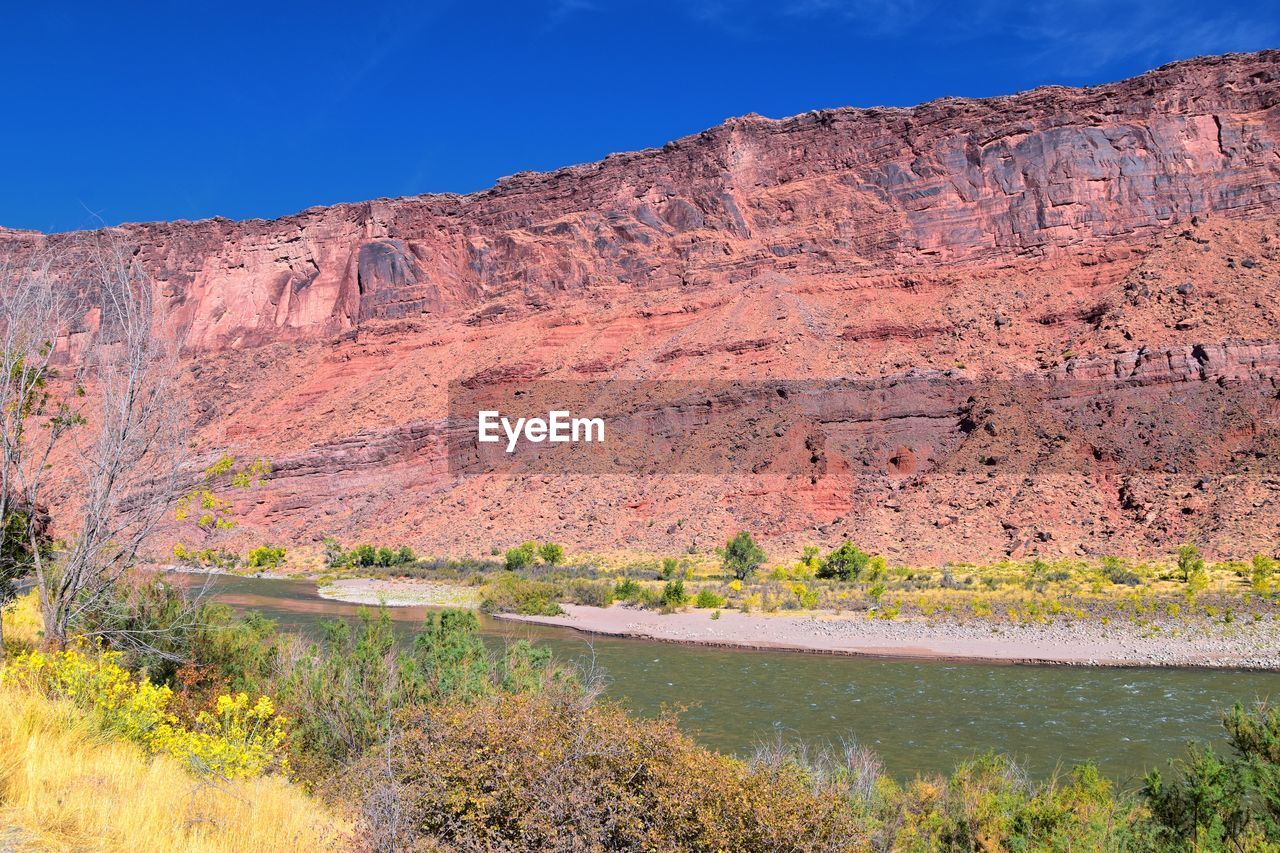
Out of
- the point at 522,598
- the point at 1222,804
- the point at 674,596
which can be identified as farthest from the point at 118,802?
the point at 522,598

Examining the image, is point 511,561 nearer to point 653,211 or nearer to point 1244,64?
point 653,211

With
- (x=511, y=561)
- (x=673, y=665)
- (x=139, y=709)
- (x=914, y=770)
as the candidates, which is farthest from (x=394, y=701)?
(x=511, y=561)

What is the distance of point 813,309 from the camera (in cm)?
5600

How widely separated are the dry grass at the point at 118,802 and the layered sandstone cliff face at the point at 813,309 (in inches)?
1335

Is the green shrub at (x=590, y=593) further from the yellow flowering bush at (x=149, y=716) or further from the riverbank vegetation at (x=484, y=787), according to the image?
the yellow flowering bush at (x=149, y=716)

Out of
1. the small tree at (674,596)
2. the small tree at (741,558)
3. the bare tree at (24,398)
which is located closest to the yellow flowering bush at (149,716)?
the bare tree at (24,398)

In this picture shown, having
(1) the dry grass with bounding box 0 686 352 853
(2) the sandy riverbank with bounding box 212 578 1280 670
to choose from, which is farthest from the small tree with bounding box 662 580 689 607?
(1) the dry grass with bounding box 0 686 352 853

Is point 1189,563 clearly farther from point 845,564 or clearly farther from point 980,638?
point 980,638

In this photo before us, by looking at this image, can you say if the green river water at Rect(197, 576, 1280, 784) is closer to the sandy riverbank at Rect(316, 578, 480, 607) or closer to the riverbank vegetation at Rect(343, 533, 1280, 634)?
the riverbank vegetation at Rect(343, 533, 1280, 634)

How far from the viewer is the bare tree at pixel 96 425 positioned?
8758 mm

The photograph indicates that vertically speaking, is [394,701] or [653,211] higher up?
[653,211]

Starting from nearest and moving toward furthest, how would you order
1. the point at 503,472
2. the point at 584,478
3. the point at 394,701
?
the point at 394,701, the point at 584,478, the point at 503,472

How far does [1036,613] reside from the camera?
78.5 feet

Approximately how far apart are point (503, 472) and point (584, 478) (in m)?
6.76
